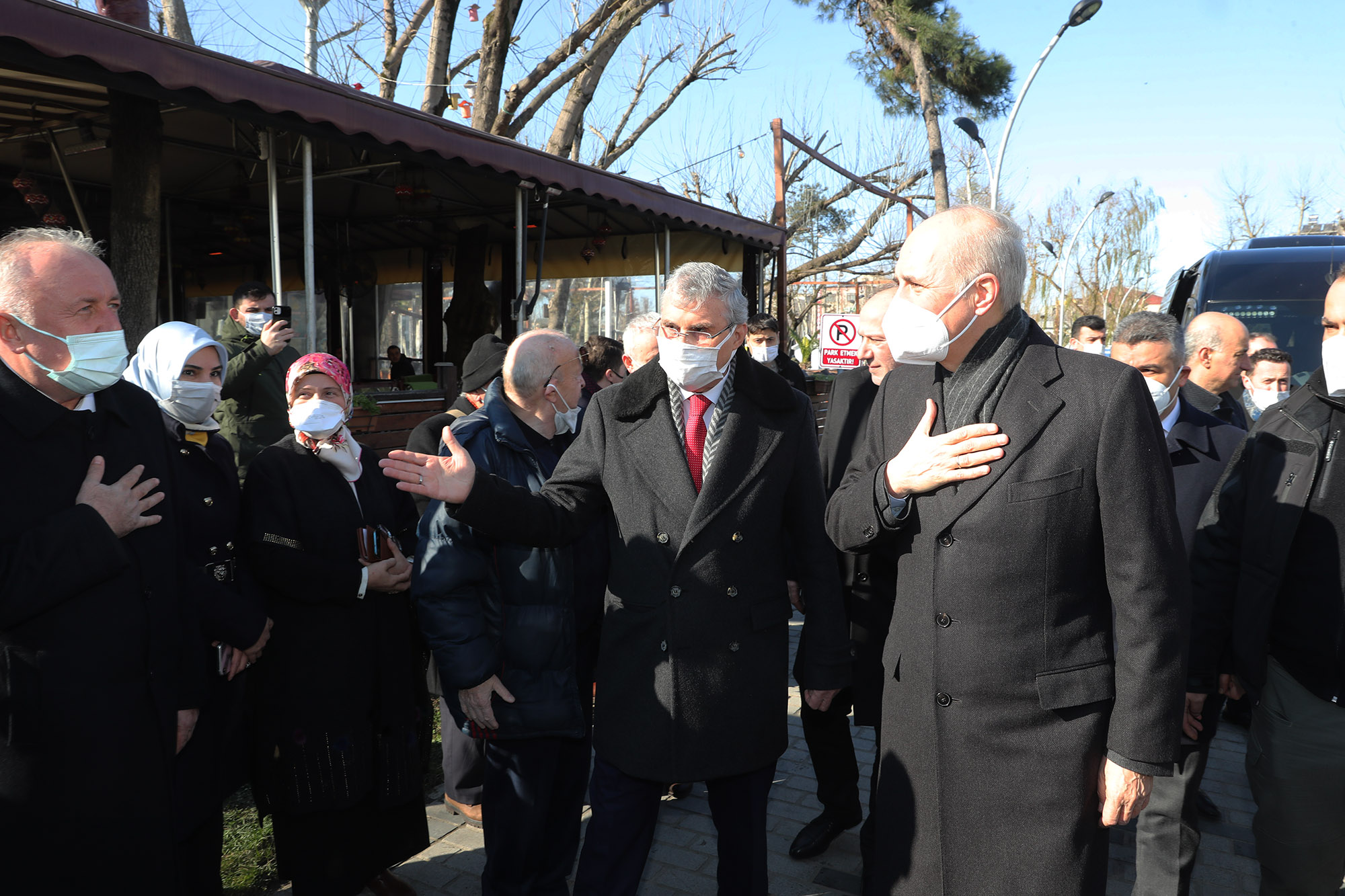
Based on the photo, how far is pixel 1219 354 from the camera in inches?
168

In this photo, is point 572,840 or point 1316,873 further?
point 572,840

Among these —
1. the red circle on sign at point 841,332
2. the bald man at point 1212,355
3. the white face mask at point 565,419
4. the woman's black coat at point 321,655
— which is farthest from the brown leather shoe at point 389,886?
the red circle on sign at point 841,332

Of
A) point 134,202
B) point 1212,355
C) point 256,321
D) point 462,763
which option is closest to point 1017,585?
point 462,763

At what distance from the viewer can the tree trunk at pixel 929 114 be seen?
19.7 meters

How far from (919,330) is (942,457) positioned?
32cm

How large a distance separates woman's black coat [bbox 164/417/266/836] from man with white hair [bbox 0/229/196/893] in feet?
0.75

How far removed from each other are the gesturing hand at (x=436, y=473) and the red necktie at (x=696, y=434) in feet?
2.07

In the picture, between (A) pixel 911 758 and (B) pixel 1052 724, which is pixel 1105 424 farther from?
(A) pixel 911 758

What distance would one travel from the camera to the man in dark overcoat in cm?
188

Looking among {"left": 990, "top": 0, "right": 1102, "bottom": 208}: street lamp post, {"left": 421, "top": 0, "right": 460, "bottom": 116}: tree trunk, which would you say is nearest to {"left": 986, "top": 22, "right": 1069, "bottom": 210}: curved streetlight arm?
{"left": 990, "top": 0, "right": 1102, "bottom": 208}: street lamp post

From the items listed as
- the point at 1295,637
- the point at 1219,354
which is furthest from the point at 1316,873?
the point at 1219,354

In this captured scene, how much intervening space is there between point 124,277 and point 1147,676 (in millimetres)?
6103

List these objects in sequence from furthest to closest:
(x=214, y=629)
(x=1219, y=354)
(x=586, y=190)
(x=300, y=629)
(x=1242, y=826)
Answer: (x=586, y=190) < (x=1219, y=354) < (x=1242, y=826) < (x=300, y=629) < (x=214, y=629)

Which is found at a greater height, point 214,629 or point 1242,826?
point 214,629
